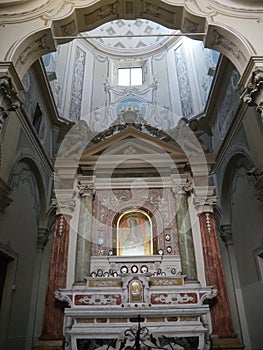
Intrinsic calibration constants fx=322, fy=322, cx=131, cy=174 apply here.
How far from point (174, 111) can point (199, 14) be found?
897 cm

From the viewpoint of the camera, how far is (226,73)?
10.7m

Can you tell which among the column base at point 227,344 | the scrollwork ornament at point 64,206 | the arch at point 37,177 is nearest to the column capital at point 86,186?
the scrollwork ornament at point 64,206

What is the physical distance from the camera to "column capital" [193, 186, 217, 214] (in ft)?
30.3

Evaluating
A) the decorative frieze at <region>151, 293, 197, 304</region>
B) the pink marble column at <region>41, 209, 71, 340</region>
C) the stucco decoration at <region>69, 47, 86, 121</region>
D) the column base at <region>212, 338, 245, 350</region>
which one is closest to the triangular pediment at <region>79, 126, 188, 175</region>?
the pink marble column at <region>41, 209, 71, 340</region>

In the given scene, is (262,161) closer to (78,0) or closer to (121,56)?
(78,0)

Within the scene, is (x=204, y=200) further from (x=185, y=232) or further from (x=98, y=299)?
(x=98, y=299)

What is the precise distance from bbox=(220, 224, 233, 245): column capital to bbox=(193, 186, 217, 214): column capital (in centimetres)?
211

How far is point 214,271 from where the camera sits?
27.5ft

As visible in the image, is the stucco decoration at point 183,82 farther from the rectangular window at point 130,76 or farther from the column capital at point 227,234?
the column capital at point 227,234

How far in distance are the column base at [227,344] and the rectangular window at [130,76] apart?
483 inches

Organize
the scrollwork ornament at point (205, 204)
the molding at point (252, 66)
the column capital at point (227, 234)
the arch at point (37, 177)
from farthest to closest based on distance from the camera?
1. the column capital at point (227, 234)
2. the scrollwork ornament at point (205, 204)
3. the arch at point (37, 177)
4. the molding at point (252, 66)

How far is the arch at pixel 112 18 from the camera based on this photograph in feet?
17.7

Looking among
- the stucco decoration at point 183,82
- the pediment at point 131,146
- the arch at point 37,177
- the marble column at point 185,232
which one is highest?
the stucco decoration at point 183,82

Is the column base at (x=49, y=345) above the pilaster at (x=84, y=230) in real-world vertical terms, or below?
below
